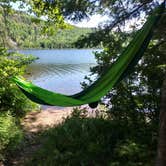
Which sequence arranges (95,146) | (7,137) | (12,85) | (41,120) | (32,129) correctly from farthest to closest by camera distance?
1. (41,120)
2. (12,85)
3. (32,129)
4. (7,137)
5. (95,146)

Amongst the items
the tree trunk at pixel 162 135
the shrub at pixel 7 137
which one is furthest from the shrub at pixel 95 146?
the tree trunk at pixel 162 135

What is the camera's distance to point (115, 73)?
3451 millimetres

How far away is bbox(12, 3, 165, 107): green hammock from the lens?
3.27 m

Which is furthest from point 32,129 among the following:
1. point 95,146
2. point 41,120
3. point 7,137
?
point 95,146

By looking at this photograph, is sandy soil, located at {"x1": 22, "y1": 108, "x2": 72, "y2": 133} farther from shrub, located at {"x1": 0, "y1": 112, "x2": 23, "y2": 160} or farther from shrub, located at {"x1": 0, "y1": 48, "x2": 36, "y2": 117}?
shrub, located at {"x1": 0, "y1": 112, "x2": 23, "y2": 160}

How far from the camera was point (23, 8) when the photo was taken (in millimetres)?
5965

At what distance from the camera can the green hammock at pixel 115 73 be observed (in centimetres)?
327

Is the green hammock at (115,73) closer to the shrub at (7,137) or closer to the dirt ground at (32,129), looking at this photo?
the shrub at (7,137)

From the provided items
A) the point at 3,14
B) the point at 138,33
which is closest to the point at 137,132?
the point at 138,33

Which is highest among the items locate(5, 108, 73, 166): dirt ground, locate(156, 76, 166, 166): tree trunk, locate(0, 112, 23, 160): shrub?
locate(156, 76, 166, 166): tree trunk

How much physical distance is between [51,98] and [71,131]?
0.67 m

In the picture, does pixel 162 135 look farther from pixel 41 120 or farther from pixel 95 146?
pixel 41 120

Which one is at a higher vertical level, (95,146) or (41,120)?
(95,146)

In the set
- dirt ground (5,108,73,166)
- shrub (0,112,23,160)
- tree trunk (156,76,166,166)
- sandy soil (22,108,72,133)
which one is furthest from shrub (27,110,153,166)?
sandy soil (22,108,72,133)
